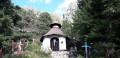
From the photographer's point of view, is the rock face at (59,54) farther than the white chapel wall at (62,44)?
No

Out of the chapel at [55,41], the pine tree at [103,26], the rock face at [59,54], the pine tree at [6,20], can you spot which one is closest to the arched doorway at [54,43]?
the chapel at [55,41]

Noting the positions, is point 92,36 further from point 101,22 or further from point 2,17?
point 2,17

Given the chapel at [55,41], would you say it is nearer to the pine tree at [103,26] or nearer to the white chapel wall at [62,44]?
the white chapel wall at [62,44]

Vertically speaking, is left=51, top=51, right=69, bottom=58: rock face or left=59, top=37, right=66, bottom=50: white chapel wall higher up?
left=59, top=37, right=66, bottom=50: white chapel wall

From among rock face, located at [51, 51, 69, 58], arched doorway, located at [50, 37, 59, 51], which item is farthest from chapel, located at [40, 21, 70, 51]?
rock face, located at [51, 51, 69, 58]

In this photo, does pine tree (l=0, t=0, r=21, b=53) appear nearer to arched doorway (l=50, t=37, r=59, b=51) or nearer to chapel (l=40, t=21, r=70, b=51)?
chapel (l=40, t=21, r=70, b=51)

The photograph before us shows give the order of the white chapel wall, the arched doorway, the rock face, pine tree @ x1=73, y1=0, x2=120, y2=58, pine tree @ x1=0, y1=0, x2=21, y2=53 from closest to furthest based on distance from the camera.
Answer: pine tree @ x1=73, y1=0, x2=120, y2=58 < pine tree @ x1=0, y1=0, x2=21, y2=53 < the rock face < the white chapel wall < the arched doorway

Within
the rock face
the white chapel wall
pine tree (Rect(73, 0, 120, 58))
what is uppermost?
pine tree (Rect(73, 0, 120, 58))

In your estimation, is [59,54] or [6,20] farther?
[59,54]

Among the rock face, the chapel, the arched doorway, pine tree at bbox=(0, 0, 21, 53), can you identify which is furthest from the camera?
the arched doorway

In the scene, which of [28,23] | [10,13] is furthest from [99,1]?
[28,23]

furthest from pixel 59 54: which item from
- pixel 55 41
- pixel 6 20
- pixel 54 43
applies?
pixel 6 20

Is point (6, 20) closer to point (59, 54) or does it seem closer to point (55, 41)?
point (59, 54)

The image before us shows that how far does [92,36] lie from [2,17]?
9.88 m
